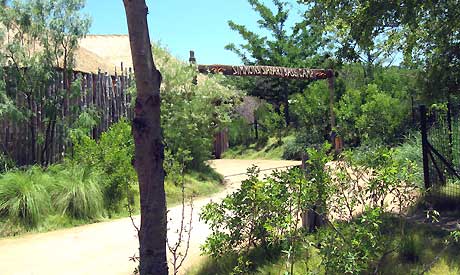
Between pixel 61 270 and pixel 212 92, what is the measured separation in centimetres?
798

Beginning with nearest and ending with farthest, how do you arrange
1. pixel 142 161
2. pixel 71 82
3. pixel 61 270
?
pixel 142 161, pixel 61 270, pixel 71 82

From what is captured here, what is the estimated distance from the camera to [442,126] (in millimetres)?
7891

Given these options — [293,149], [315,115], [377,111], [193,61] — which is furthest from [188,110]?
[293,149]

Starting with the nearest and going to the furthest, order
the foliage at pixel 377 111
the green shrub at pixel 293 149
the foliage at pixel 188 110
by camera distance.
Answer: the foliage at pixel 188 110, the foliage at pixel 377 111, the green shrub at pixel 293 149

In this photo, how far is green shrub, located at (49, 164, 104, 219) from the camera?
811cm

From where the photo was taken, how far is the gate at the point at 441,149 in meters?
7.32

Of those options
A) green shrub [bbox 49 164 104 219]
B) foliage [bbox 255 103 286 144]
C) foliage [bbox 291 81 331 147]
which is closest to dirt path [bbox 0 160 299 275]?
green shrub [bbox 49 164 104 219]

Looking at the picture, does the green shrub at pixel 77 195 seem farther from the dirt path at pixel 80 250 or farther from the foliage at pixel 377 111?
the foliage at pixel 377 111

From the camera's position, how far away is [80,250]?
254 inches

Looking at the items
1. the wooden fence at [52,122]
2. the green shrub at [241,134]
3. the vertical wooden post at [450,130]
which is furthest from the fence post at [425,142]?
the green shrub at [241,134]

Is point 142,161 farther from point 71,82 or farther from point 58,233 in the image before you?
point 71,82

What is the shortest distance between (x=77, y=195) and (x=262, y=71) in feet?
26.2

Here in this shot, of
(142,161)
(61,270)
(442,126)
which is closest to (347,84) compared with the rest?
(442,126)

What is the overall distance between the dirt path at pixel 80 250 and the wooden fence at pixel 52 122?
8.96ft
